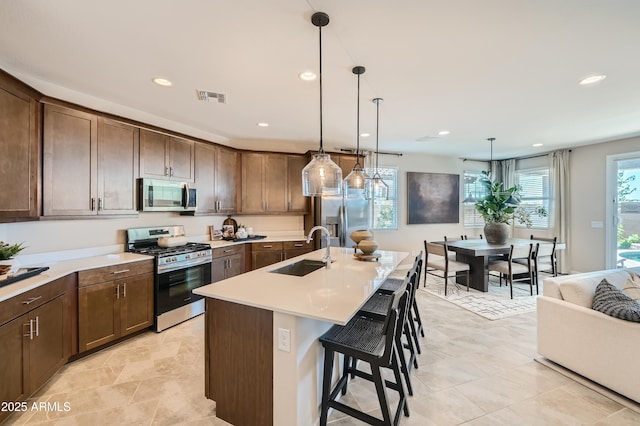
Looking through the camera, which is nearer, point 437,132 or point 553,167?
point 437,132

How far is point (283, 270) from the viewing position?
2.61m

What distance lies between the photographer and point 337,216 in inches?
197

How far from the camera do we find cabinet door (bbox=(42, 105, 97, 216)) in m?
2.63

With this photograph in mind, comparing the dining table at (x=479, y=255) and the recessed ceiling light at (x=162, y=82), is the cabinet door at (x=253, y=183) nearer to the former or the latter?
the recessed ceiling light at (x=162, y=82)

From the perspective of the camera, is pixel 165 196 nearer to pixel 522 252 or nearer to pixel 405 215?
pixel 405 215

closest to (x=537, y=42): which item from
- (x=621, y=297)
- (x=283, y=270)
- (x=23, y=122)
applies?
(x=621, y=297)

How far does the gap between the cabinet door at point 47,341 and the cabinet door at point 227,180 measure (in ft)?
8.00

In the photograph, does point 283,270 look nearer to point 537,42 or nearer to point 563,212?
point 537,42

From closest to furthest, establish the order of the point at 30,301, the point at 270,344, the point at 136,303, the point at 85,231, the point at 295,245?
the point at 270,344 < the point at 30,301 < the point at 136,303 < the point at 85,231 < the point at 295,245

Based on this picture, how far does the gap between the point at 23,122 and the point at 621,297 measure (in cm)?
512

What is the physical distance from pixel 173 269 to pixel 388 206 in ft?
14.6

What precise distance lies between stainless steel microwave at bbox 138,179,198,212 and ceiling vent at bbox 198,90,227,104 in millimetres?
1265

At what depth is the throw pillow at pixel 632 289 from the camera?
8.62 ft

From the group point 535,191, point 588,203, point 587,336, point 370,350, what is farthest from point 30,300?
point 535,191
